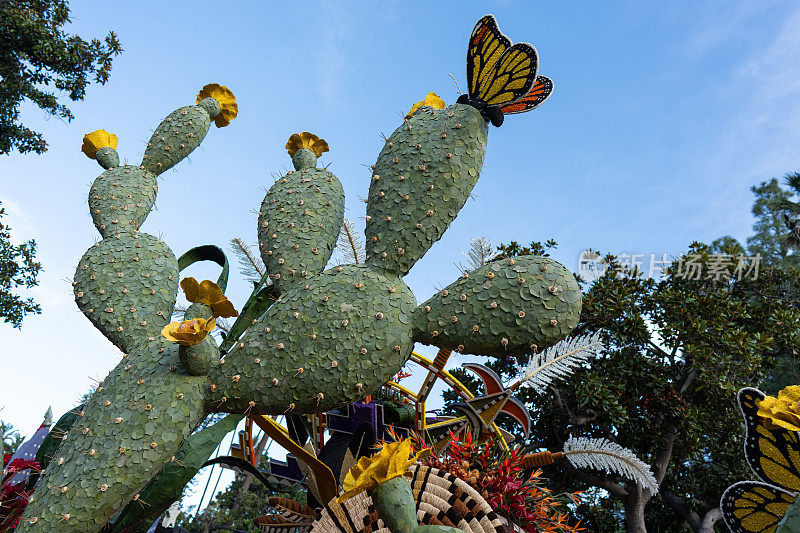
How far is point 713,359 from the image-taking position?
5.94 meters

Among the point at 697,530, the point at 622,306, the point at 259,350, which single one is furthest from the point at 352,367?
the point at 697,530

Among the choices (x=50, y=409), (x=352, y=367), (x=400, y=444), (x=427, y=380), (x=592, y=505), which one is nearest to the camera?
(x=400, y=444)

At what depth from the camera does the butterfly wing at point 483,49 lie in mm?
1981

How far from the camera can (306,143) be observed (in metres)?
2.82

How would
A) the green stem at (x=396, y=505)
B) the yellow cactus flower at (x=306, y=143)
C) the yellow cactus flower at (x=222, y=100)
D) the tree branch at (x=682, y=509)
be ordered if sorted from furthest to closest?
1. the tree branch at (x=682, y=509)
2. the yellow cactus flower at (x=222, y=100)
3. the yellow cactus flower at (x=306, y=143)
4. the green stem at (x=396, y=505)

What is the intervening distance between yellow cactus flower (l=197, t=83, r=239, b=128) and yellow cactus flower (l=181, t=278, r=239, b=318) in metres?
1.61

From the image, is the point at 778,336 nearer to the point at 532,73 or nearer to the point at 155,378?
the point at 532,73

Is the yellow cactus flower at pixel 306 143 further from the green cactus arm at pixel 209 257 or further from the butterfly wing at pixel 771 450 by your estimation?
the butterfly wing at pixel 771 450

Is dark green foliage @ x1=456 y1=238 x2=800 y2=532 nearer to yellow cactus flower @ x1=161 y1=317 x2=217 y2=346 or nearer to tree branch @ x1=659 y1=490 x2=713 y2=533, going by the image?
tree branch @ x1=659 y1=490 x2=713 y2=533

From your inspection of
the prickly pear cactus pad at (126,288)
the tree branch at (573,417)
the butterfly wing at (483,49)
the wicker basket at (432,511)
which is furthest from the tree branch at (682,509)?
the prickly pear cactus pad at (126,288)

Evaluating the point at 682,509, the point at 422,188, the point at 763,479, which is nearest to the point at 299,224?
the point at 422,188

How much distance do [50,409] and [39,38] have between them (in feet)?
17.7

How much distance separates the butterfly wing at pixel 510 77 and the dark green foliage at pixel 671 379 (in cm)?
468

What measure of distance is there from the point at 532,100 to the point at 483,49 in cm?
26
